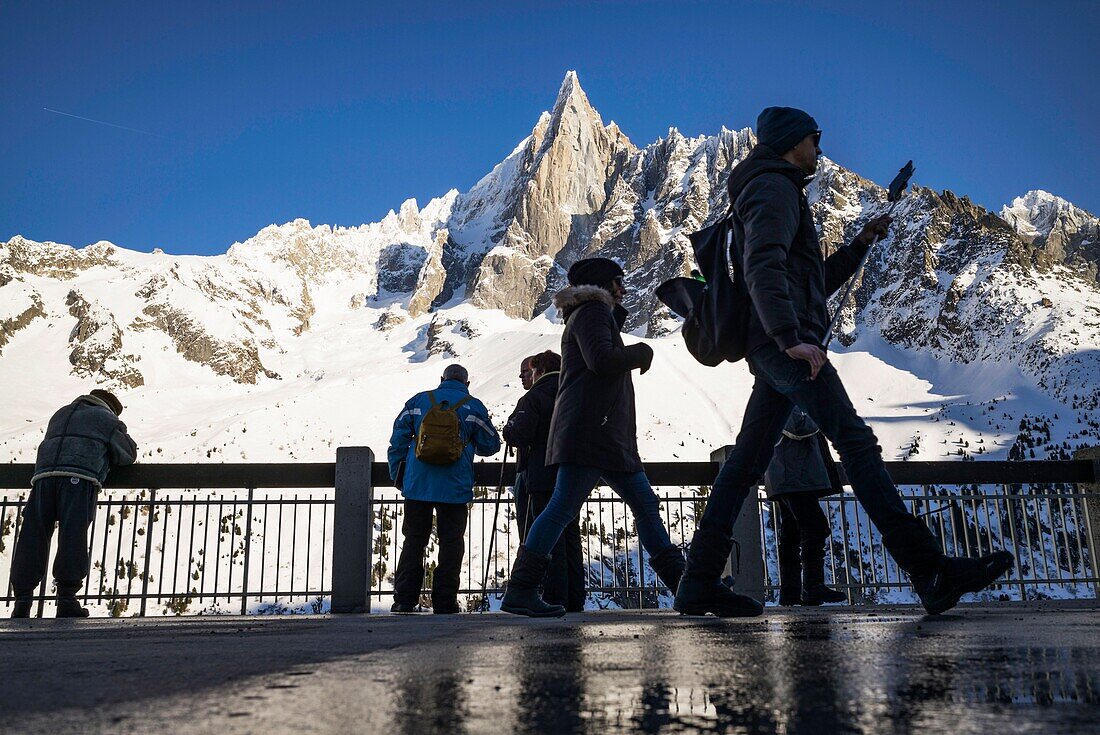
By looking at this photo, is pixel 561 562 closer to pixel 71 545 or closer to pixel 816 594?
pixel 816 594

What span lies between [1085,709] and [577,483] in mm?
3528

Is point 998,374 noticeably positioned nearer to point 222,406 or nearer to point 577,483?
point 222,406

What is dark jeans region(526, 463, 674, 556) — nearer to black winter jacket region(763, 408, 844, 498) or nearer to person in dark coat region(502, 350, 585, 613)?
person in dark coat region(502, 350, 585, 613)

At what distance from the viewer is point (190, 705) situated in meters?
1.25

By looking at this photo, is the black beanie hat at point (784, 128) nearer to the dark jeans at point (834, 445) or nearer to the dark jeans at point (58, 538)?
the dark jeans at point (834, 445)

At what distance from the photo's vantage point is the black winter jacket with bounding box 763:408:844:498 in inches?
234

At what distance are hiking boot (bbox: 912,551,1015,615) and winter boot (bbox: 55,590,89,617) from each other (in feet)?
19.6

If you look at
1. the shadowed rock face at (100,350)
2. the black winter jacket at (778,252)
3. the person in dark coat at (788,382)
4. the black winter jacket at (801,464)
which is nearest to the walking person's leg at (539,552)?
→ the person in dark coat at (788,382)

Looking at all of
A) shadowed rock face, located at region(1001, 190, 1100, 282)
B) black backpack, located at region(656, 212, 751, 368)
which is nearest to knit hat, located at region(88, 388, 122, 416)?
black backpack, located at region(656, 212, 751, 368)

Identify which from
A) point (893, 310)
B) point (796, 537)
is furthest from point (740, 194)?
point (893, 310)

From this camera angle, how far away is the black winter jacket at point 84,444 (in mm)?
6871

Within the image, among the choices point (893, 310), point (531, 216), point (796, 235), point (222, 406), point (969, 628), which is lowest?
point (969, 628)

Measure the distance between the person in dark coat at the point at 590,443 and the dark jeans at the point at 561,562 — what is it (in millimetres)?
1085

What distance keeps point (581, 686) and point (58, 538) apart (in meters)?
6.66
